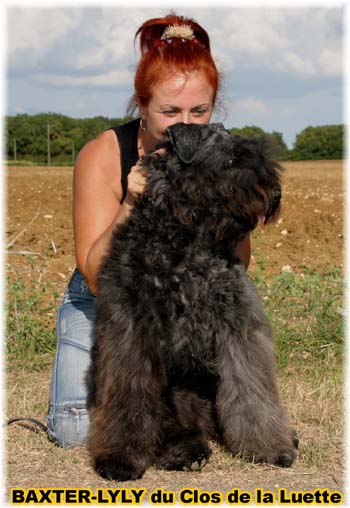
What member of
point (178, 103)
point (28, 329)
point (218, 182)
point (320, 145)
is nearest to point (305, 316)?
point (28, 329)

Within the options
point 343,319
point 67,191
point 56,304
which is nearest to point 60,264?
point 56,304

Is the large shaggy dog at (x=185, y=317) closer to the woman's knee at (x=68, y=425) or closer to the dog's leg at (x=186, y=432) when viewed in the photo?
the dog's leg at (x=186, y=432)

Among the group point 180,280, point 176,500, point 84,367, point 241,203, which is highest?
point 241,203

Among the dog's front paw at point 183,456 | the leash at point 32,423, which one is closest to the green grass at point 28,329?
the leash at point 32,423

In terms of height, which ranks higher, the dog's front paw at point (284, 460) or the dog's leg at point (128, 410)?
the dog's leg at point (128, 410)

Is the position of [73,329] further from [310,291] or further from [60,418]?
[310,291]

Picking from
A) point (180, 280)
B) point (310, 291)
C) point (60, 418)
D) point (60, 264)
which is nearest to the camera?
point (180, 280)

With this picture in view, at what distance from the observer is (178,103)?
446 centimetres

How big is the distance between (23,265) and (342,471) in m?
6.30

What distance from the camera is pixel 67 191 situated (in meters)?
17.7

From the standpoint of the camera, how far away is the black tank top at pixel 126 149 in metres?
4.81

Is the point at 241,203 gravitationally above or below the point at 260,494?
above

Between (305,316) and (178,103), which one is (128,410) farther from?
(305,316)

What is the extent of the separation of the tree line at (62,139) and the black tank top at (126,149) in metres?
48.8
